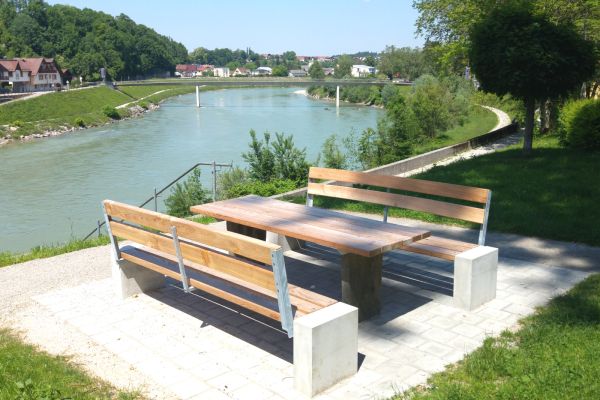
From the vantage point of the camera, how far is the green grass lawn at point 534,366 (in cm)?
330

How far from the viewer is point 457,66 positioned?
905 inches

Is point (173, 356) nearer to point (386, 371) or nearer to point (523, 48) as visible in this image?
point (386, 371)

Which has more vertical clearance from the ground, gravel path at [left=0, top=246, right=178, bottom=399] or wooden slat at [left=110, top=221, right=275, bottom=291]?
wooden slat at [left=110, top=221, right=275, bottom=291]

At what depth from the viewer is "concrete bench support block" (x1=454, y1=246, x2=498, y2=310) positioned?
15.7 ft

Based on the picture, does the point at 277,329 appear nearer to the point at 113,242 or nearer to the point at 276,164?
the point at 113,242

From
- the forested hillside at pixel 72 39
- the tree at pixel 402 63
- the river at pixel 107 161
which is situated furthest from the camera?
the tree at pixel 402 63

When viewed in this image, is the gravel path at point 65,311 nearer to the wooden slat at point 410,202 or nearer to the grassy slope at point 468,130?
the wooden slat at point 410,202

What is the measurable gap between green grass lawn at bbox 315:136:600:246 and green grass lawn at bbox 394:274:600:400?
292 cm

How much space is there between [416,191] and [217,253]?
2.51 meters

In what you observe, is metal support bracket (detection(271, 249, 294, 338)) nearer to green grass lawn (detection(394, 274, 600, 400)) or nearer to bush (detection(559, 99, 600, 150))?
green grass lawn (detection(394, 274, 600, 400))

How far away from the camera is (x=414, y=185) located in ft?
19.2

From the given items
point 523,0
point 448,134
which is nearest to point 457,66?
point 448,134

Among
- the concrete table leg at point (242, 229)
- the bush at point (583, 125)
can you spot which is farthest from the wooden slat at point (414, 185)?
the bush at point (583, 125)

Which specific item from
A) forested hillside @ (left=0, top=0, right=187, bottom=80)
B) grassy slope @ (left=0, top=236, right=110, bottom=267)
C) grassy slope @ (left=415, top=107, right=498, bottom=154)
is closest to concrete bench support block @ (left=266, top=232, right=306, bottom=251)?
grassy slope @ (left=0, top=236, right=110, bottom=267)
